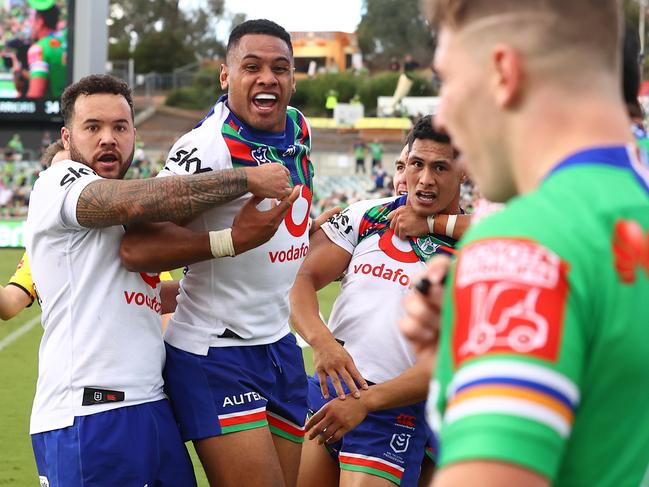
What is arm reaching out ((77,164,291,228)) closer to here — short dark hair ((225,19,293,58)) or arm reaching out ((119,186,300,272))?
arm reaching out ((119,186,300,272))

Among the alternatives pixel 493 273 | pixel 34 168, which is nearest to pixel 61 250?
pixel 493 273

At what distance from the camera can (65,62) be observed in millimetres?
25375

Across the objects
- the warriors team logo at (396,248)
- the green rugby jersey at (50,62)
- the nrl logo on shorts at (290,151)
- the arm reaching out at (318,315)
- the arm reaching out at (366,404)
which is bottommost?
the green rugby jersey at (50,62)

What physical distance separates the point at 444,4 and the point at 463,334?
58cm

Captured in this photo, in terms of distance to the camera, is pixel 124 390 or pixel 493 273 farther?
pixel 124 390

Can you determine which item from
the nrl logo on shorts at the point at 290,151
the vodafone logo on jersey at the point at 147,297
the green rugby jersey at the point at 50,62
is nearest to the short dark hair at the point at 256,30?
the nrl logo on shorts at the point at 290,151

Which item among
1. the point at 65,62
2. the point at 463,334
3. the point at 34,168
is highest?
the point at 463,334

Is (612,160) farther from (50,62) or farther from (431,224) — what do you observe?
(50,62)

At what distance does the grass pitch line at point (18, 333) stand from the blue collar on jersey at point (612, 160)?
11321 millimetres

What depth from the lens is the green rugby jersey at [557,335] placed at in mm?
1337

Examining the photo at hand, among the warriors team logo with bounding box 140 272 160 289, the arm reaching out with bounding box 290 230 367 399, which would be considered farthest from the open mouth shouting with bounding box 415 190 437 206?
the warriors team logo with bounding box 140 272 160 289

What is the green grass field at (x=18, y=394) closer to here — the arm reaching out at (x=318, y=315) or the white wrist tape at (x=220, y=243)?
the arm reaching out at (x=318, y=315)

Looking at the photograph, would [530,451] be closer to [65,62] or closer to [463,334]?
[463,334]

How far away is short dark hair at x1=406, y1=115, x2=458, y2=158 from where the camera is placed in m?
4.51
